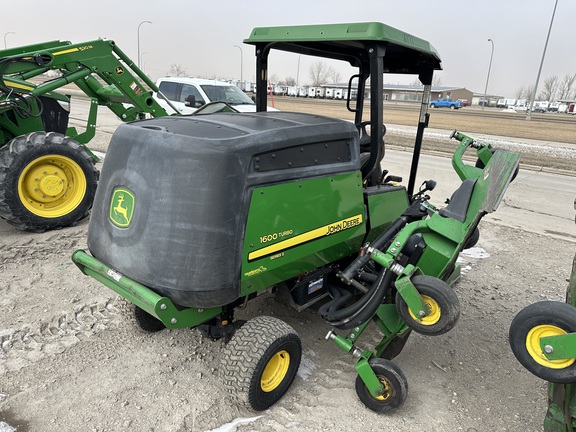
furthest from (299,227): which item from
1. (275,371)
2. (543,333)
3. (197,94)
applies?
(197,94)

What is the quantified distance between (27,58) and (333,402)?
5.15 meters

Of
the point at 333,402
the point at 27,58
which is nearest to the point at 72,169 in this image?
the point at 27,58

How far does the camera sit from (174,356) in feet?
9.49

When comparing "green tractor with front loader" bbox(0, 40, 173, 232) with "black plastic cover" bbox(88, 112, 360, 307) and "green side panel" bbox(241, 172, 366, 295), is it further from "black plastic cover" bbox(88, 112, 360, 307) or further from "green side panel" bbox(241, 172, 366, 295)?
"green side panel" bbox(241, 172, 366, 295)

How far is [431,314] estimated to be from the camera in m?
2.21

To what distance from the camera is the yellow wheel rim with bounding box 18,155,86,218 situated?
15.7 feet

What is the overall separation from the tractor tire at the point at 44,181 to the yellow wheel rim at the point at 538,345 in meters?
4.79

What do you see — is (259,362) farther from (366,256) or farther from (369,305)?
(366,256)

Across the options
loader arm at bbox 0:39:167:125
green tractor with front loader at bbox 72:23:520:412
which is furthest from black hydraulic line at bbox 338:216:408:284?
loader arm at bbox 0:39:167:125

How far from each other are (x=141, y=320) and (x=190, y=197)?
4.53 ft

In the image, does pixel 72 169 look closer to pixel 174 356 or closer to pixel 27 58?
pixel 27 58

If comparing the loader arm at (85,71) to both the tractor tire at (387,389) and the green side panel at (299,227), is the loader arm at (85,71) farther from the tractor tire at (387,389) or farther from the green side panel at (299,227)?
the tractor tire at (387,389)

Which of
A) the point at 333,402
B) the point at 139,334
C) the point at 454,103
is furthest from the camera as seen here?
the point at 454,103

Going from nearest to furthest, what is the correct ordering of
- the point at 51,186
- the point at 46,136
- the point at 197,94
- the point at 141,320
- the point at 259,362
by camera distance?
the point at 259,362 → the point at 141,320 → the point at 46,136 → the point at 51,186 → the point at 197,94
